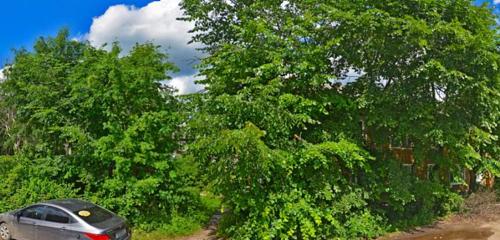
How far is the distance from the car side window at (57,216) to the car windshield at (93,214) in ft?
0.85

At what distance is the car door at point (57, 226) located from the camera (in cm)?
1086

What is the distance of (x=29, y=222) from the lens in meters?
11.8

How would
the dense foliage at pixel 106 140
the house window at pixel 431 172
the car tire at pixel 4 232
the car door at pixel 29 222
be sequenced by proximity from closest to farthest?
the car door at pixel 29 222, the car tire at pixel 4 232, the dense foliage at pixel 106 140, the house window at pixel 431 172

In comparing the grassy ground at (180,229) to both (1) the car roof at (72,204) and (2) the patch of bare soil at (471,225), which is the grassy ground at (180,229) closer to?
(1) the car roof at (72,204)

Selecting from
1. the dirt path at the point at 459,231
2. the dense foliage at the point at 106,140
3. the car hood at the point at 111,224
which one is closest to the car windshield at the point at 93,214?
the car hood at the point at 111,224

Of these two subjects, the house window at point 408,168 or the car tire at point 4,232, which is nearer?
the car tire at point 4,232

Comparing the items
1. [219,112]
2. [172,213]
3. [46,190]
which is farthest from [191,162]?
[46,190]

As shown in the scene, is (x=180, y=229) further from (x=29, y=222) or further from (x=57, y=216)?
(x=29, y=222)

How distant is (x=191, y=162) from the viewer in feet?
50.2

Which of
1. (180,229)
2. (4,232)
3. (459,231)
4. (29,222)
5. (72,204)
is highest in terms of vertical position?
(72,204)

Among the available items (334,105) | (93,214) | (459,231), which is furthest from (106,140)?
(459,231)

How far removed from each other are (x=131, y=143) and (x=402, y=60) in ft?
28.9

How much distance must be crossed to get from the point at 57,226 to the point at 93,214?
87cm

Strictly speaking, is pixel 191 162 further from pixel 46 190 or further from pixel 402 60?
pixel 402 60
